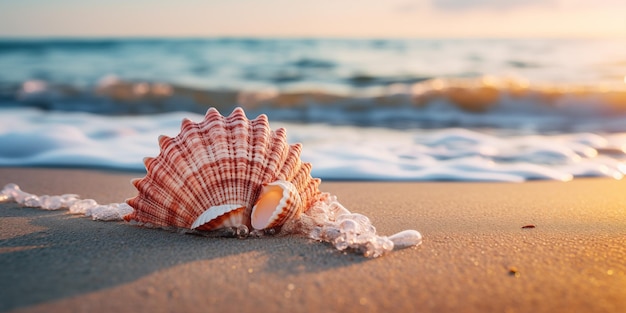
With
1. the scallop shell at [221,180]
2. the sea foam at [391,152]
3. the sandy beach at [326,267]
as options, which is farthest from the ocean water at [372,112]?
the scallop shell at [221,180]

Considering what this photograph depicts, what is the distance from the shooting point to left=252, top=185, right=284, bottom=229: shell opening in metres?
2.38

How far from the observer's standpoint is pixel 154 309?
1705 millimetres

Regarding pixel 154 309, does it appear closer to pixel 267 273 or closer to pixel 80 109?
pixel 267 273

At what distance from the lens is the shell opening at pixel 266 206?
238 centimetres

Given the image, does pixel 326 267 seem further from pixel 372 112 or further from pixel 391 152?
pixel 372 112

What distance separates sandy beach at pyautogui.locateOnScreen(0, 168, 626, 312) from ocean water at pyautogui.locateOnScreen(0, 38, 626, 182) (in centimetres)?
146

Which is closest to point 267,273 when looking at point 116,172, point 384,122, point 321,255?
point 321,255

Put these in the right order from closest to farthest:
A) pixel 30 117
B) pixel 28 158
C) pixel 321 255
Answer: pixel 321 255, pixel 28 158, pixel 30 117

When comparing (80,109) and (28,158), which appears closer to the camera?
(28,158)

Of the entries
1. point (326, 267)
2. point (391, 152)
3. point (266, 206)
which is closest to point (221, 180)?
point (266, 206)

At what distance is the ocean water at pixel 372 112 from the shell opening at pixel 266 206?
68.3 inches

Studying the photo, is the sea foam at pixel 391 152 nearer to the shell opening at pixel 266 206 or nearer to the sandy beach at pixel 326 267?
the sandy beach at pixel 326 267

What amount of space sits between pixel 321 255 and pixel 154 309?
718mm

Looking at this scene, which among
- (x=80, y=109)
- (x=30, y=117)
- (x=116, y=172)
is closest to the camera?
(x=116, y=172)
